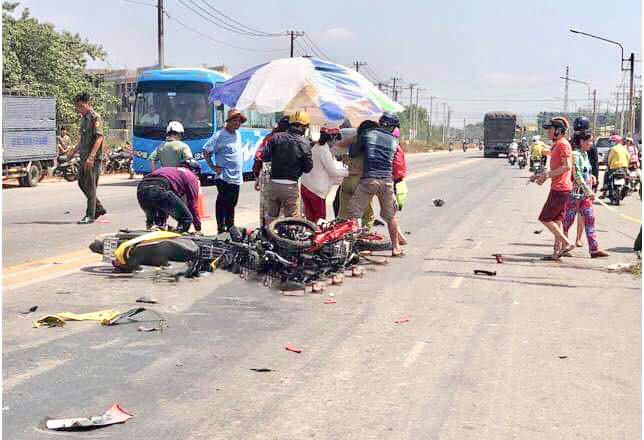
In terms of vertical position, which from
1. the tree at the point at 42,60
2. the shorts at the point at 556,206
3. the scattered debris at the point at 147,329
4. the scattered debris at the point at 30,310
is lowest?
the scattered debris at the point at 147,329

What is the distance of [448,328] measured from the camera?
688cm

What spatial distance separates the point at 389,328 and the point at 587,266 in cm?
474

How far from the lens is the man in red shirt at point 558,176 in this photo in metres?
10.6

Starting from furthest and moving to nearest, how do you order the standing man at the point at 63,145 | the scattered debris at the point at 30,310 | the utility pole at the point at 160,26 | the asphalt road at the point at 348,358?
the utility pole at the point at 160,26 → the standing man at the point at 63,145 → the scattered debris at the point at 30,310 → the asphalt road at the point at 348,358

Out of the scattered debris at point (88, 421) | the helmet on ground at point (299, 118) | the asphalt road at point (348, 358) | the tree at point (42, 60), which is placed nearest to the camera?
the scattered debris at point (88, 421)

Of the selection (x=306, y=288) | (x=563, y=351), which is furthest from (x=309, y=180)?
(x=563, y=351)

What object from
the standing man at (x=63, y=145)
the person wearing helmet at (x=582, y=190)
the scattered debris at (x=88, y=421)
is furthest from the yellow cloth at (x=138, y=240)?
the standing man at (x=63, y=145)

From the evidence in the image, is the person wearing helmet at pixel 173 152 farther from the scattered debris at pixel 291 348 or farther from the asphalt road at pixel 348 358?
the scattered debris at pixel 291 348

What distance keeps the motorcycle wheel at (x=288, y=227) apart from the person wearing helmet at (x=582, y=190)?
4.08 meters

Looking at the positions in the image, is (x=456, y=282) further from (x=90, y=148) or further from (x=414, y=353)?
(x=90, y=148)

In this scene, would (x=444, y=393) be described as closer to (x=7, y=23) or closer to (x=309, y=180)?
(x=309, y=180)

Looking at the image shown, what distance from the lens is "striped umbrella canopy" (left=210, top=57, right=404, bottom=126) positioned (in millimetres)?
10367

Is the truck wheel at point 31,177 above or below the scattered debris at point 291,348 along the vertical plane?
above

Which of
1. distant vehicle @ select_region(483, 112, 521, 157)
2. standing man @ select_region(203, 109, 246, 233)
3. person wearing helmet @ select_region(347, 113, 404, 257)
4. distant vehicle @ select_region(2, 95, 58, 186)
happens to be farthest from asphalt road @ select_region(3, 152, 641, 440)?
distant vehicle @ select_region(483, 112, 521, 157)
